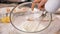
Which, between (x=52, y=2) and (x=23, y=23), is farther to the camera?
(x=23, y=23)

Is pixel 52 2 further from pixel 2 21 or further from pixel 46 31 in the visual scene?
pixel 2 21

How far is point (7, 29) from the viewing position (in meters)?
0.52

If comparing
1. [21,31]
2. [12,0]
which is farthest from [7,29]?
[12,0]

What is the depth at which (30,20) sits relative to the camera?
0.57m

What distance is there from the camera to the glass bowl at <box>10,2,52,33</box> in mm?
505

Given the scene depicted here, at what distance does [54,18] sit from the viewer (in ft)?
2.05

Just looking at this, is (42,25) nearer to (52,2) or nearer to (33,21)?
(33,21)

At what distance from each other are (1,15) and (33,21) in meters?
0.17

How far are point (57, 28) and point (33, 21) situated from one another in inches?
3.9

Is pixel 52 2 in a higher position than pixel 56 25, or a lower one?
higher

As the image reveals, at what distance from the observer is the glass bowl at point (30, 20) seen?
0.50m

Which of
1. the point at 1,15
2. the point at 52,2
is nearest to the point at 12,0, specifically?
the point at 1,15

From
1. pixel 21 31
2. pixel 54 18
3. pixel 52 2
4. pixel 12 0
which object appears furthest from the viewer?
pixel 12 0

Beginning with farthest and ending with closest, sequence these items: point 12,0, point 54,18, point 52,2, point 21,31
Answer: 1. point 12,0
2. point 54,18
3. point 21,31
4. point 52,2
